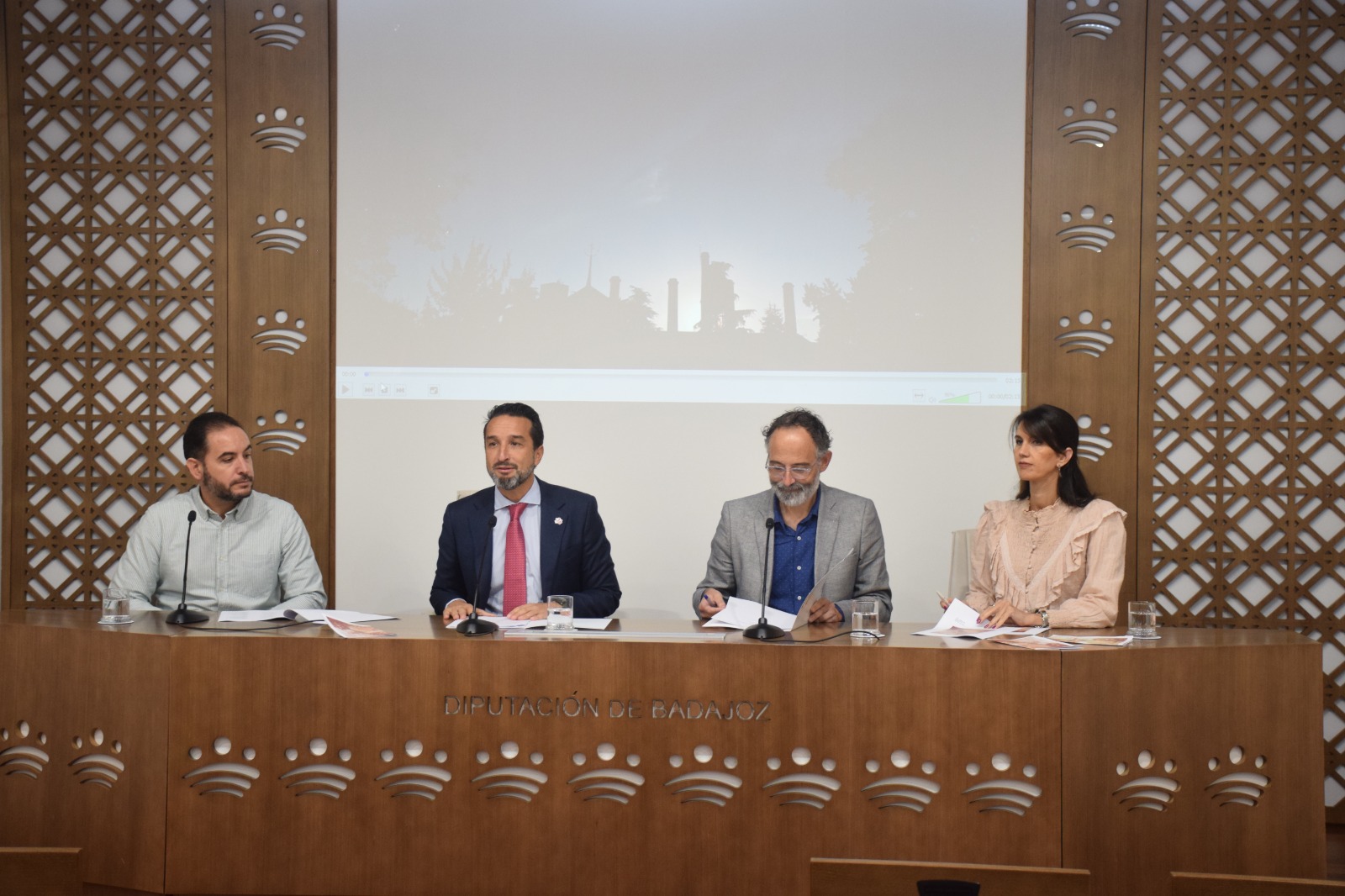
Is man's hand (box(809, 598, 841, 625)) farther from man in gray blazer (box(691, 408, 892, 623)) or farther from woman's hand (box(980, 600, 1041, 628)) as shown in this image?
woman's hand (box(980, 600, 1041, 628))

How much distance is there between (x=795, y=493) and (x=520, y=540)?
0.88 metres

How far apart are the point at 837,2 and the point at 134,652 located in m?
3.33

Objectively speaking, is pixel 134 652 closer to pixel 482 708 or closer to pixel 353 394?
pixel 482 708

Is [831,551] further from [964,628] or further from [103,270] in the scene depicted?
[103,270]

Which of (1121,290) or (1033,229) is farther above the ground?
(1033,229)

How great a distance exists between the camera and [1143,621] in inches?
95.3

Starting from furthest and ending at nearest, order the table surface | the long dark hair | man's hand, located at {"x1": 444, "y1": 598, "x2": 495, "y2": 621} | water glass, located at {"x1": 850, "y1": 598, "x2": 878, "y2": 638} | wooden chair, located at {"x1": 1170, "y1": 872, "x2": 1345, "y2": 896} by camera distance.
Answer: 1. the long dark hair
2. man's hand, located at {"x1": 444, "y1": 598, "x2": 495, "y2": 621}
3. water glass, located at {"x1": 850, "y1": 598, "x2": 878, "y2": 638}
4. the table surface
5. wooden chair, located at {"x1": 1170, "y1": 872, "x2": 1345, "y2": 896}

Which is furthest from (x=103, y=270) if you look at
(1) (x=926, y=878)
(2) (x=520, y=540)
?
(1) (x=926, y=878)

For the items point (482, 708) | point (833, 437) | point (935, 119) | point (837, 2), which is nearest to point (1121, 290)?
point (935, 119)

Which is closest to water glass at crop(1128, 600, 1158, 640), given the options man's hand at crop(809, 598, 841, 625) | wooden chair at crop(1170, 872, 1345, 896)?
man's hand at crop(809, 598, 841, 625)

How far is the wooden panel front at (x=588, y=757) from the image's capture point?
7.34ft

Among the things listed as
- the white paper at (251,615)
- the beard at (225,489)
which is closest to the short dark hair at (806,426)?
the white paper at (251,615)

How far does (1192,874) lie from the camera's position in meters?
1.35

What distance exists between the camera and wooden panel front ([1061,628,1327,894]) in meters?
2.20
